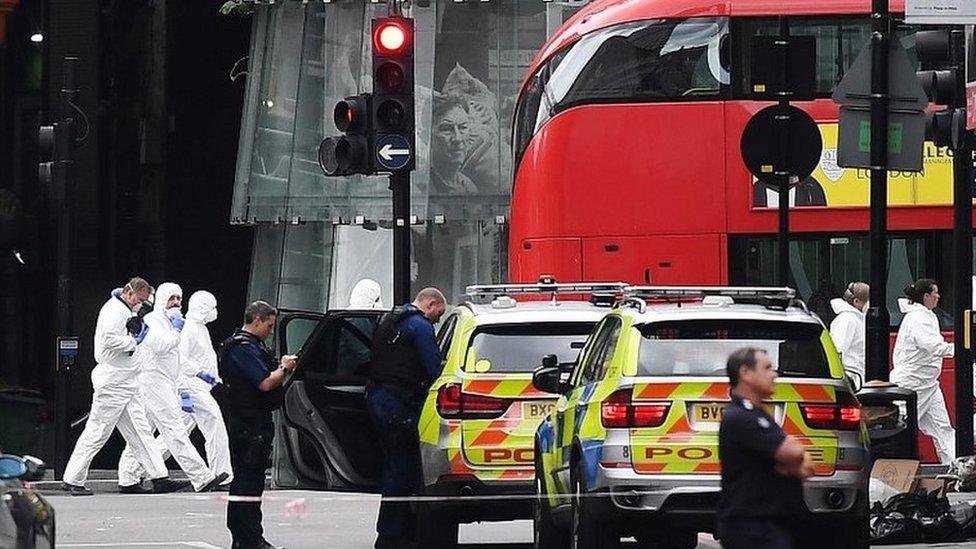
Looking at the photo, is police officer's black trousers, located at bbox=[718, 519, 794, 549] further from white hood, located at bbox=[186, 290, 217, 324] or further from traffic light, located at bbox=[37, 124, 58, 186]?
traffic light, located at bbox=[37, 124, 58, 186]

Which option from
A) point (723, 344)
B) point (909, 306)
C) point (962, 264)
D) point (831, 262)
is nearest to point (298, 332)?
point (831, 262)

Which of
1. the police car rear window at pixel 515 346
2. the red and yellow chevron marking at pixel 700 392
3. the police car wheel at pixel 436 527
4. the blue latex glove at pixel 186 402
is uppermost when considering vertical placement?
the police car rear window at pixel 515 346

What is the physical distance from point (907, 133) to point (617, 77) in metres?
5.43

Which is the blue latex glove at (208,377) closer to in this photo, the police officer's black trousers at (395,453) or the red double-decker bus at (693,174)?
the red double-decker bus at (693,174)

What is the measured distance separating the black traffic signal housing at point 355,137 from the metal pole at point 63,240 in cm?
611

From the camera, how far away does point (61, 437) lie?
2212 cm

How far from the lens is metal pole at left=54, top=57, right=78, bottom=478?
22.1 m

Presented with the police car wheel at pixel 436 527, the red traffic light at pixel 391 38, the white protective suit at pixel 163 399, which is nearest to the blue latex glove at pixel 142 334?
the white protective suit at pixel 163 399

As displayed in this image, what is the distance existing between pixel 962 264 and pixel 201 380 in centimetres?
693

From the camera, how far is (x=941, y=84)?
18.6 metres

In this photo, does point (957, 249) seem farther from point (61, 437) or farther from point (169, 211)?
point (169, 211)

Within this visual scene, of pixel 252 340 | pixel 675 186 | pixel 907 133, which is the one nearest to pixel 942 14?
pixel 907 133

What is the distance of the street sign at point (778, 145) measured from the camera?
17.0m

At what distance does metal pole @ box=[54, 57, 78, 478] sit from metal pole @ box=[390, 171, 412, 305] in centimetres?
621
